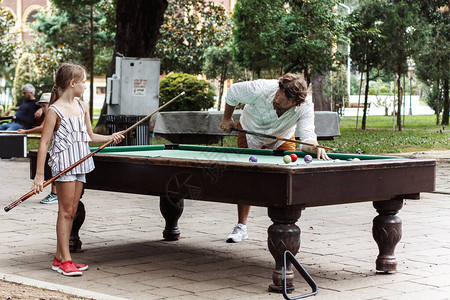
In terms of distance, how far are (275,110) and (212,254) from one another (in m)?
1.33

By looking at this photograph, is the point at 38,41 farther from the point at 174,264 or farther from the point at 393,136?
the point at 174,264

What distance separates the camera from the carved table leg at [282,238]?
4.94 m

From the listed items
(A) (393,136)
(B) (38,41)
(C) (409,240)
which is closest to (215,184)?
(C) (409,240)

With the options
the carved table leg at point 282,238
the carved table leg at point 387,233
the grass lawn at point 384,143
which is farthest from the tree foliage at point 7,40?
the carved table leg at point 282,238

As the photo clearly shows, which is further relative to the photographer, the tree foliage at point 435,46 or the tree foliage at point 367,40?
the tree foliage at point 435,46

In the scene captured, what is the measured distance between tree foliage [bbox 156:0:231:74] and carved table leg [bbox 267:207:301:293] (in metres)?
27.6

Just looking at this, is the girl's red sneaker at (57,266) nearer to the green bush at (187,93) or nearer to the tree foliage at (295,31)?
the tree foliage at (295,31)

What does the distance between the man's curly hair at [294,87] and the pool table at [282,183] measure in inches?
20.8

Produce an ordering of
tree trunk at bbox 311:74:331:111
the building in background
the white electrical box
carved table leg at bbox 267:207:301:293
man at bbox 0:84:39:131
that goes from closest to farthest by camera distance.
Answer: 1. carved table leg at bbox 267:207:301:293
2. man at bbox 0:84:39:131
3. the white electrical box
4. tree trunk at bbox 311:74:331:111
5. the building in background

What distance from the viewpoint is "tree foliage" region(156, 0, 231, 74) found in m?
32.8

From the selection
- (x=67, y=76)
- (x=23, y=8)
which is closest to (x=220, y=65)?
(x=67, y=76)

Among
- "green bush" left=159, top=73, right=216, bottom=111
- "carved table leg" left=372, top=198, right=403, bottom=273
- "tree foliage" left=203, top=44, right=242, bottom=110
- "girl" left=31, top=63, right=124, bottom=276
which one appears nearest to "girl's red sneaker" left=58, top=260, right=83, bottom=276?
"girl" left=31, top=63, right=124, bottom=276

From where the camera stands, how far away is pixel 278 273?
4.97m

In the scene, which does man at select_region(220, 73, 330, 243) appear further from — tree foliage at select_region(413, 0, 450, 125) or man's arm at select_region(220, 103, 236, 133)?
tree foliage at select_region(413, 0, 450, 125)
